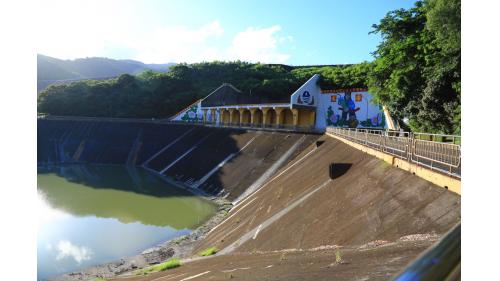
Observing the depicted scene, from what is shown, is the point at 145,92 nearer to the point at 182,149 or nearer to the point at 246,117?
the point at 246,117

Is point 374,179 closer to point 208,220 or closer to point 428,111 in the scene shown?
point 428,111

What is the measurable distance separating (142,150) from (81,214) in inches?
1067

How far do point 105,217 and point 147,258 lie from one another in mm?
11294

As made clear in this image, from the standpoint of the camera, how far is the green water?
20812 millimetres

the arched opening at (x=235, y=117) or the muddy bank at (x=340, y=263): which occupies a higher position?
the arched opening at (x=235, y=117)

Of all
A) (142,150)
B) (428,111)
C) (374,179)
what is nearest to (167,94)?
(142,150)

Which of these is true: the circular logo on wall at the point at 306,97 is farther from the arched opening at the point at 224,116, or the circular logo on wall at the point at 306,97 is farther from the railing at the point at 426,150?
the railing at the point at 426,150

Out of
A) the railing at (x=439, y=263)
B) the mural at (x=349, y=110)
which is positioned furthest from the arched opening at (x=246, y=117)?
the railing at (x=439, y=263)

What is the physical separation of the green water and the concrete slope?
6.58 meters

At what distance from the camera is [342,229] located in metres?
10.4

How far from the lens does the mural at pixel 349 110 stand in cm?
3762

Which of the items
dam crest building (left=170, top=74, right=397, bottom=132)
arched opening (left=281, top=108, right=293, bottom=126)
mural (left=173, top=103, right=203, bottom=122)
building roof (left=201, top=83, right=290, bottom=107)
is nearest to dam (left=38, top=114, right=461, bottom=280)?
dam crest building (left=170, top=74, right=397, bottom=132)

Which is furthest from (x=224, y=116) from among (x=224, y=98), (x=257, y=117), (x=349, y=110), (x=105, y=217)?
(x=105, y=217)

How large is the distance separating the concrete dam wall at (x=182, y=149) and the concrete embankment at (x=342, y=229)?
1370 centimetres
